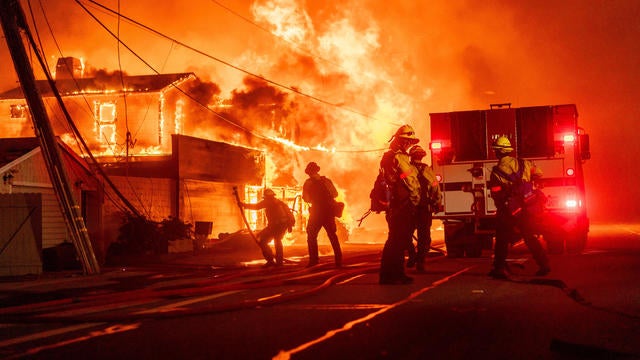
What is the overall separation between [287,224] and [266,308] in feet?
24.3

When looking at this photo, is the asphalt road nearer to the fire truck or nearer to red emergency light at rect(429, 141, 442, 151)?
the fire truck

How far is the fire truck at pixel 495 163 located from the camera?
16.5 meters

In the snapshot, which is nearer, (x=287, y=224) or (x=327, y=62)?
(x=287, y=224)

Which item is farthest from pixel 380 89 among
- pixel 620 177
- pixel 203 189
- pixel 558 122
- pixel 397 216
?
pixel 620 177

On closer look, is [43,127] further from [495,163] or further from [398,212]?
[495,163]

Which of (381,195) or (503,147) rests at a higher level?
(503,147)

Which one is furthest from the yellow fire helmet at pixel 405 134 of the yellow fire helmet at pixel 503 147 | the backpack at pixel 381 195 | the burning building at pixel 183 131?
the burning building at pixel 183 131

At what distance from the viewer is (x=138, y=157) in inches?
1421

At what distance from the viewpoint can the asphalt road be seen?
5.89 meters

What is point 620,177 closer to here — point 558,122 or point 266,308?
point 558,122

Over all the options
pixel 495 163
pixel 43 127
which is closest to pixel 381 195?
pixel 495 163

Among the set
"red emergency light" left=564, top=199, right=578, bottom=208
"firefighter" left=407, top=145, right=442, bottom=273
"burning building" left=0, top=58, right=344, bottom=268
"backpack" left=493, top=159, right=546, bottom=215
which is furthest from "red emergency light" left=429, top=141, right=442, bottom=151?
"burning building" left=0, top=58, right=344, bottom=268

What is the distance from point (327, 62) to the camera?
135 feet

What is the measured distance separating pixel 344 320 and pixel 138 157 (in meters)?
30.0
